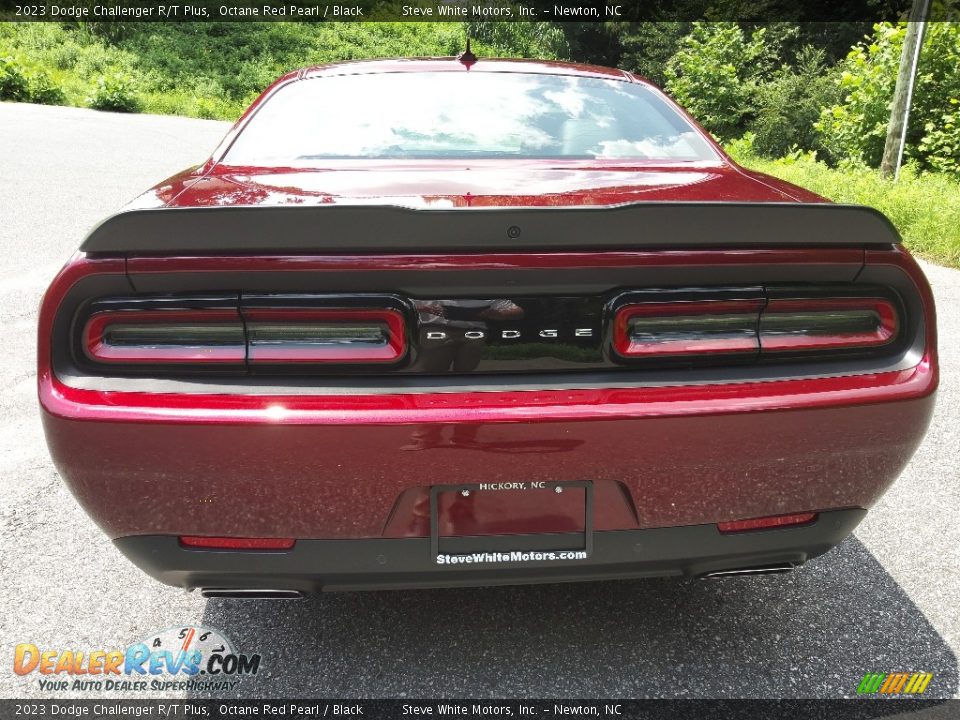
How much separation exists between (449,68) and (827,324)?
5.84 ft

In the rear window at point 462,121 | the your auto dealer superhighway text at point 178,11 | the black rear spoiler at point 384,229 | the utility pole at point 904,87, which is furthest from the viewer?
the your auto dealer superhighway text at point 178,11

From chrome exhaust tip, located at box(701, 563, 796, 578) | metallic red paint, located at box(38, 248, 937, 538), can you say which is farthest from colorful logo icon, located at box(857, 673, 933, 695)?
metallic red paint, located at box(38, 248, 937, 538)

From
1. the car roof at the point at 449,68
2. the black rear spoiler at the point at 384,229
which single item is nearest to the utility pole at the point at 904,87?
the car roof at the point at 449,68

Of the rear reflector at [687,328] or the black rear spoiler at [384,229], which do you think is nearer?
the black rear spoiler at [384,229]

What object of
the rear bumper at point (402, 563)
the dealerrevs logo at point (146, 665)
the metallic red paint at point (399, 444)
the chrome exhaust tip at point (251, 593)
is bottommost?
the dealerrevs logo at point (146, 665)

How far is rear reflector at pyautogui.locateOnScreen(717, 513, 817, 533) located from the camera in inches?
69.1

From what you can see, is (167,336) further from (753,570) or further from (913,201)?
(913,201)

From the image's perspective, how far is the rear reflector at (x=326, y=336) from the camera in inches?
63.7

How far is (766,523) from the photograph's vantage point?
1788mm

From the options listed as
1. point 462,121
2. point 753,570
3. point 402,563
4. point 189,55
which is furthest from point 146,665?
point 189,55

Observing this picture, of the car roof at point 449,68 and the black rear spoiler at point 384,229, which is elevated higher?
the car roof at point 449,68

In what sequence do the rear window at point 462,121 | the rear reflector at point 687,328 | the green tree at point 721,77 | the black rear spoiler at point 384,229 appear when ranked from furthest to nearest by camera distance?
the green tree at point 721,77
the rear window at point 462,121
the rear reflector at point 687,328
the black rear spoiler at point 384,229

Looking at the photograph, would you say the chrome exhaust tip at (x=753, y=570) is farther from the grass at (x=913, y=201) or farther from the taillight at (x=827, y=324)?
the grass at (x=913, y=201)

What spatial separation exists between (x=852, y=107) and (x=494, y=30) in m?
27.1
